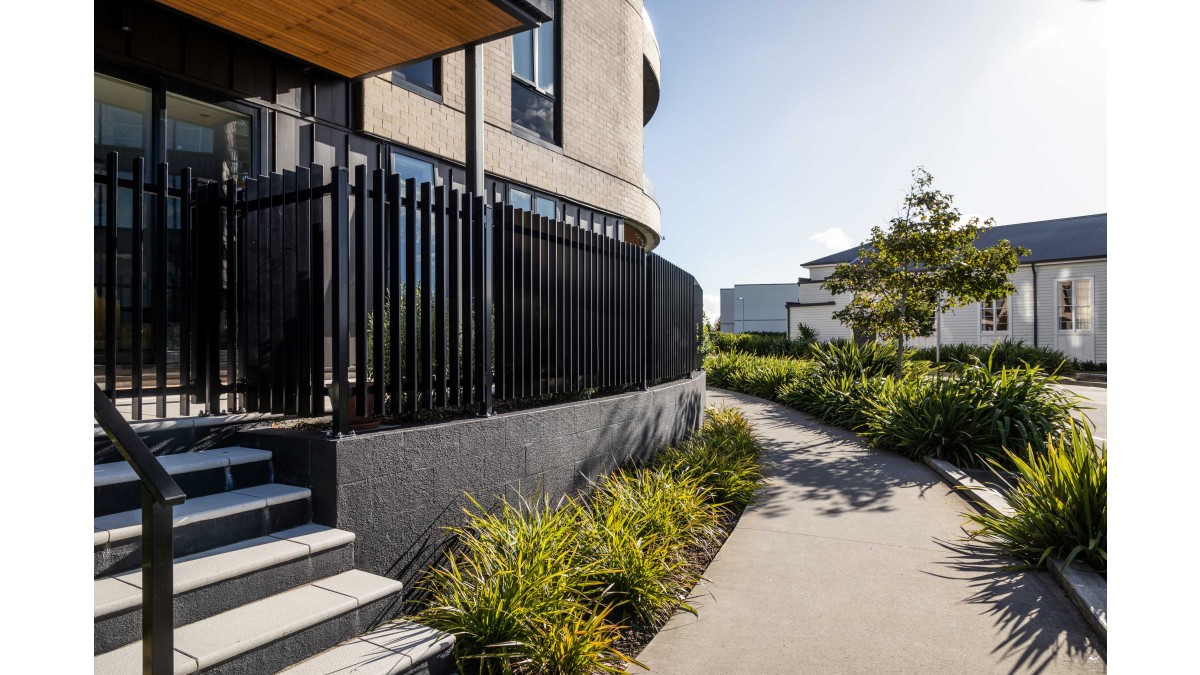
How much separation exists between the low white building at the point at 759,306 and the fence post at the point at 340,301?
161 ft

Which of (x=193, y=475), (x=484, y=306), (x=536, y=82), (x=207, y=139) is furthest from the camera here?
(x=536, y=82)

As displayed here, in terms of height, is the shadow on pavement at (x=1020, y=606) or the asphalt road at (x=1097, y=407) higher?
the asphalt road at (x=1097, y=407)

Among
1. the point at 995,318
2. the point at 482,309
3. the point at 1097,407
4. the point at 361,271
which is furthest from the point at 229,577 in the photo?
the point at 995,318

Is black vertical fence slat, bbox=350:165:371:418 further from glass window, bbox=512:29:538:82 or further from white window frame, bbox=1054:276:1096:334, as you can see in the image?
white window frame, bbox=1054:276:1096:334

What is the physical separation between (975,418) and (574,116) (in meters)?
8.20

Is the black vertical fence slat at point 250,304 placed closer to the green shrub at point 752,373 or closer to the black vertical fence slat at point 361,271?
the black vertical fence slat at point 361,271

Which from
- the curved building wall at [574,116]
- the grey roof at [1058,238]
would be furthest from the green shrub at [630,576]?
the grey roof at [1058,238]

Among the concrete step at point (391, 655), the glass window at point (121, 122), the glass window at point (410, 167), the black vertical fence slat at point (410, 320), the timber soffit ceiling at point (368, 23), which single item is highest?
the timber soffit ceiling at point (368, 23)

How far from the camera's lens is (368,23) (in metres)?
5.74

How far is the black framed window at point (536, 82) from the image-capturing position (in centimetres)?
1052

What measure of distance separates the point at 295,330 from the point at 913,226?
11435mm

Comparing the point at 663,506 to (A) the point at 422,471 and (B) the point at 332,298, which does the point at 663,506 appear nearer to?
(A) the point at 422,471
